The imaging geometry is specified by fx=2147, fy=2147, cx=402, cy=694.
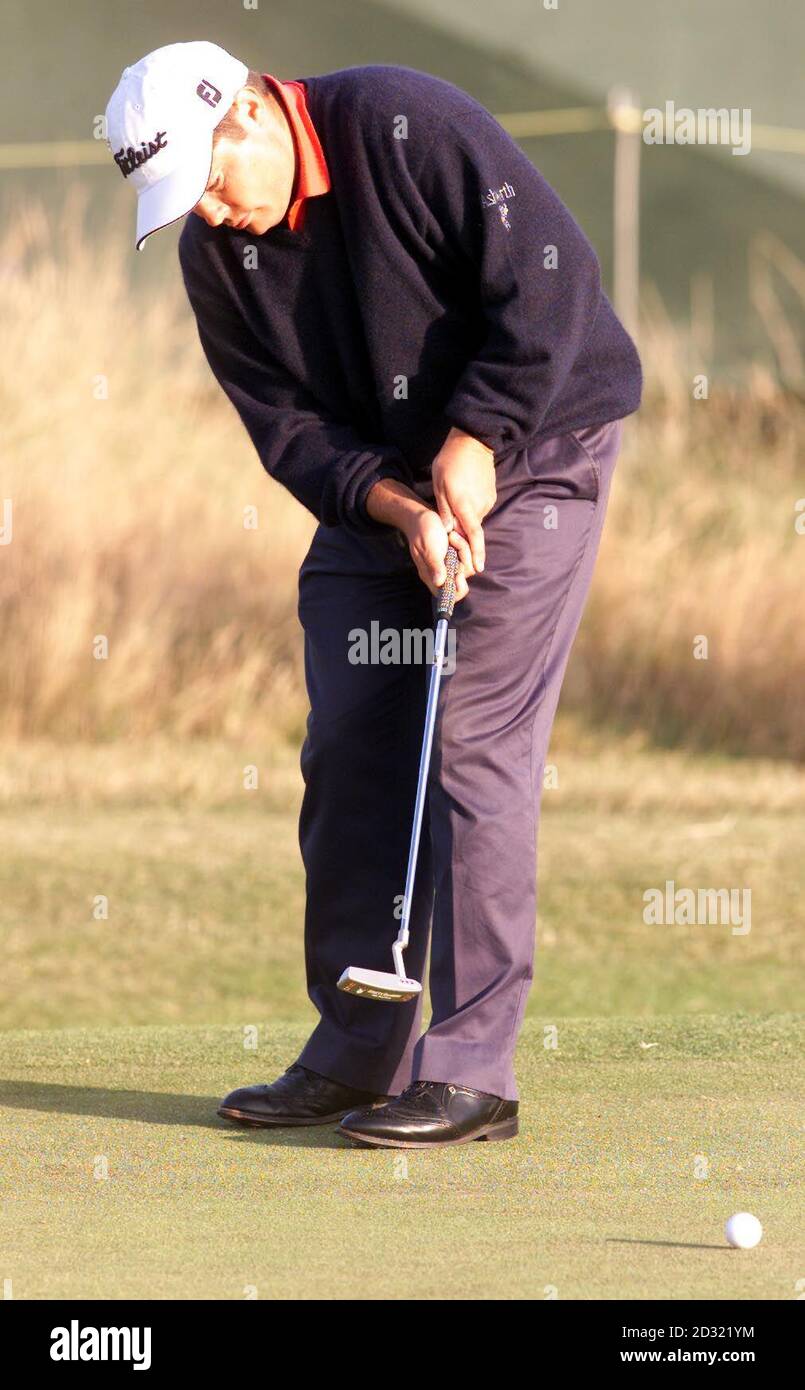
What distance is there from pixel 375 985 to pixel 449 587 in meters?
0.59

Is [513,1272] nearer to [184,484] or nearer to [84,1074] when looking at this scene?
[84,1074]

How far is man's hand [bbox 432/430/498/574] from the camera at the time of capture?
313 centimetres

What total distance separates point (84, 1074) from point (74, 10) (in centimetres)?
1167

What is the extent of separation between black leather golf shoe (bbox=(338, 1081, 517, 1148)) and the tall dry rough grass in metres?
5.98

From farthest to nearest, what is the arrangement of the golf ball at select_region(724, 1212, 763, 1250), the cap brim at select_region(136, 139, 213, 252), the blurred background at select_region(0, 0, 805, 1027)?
the blurred background at select_region(0, 0, 805, 1027) → the cap brim at select_region(136, 139, 213, 252) → the golf ball at select_region(724, 1212, 763, 1250)

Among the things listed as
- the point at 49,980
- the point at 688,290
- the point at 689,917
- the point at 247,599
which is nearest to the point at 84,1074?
the point at 49,980

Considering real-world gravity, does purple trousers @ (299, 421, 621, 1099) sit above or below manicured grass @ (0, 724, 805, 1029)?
above

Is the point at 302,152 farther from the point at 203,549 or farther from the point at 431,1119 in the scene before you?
the point at 203,549

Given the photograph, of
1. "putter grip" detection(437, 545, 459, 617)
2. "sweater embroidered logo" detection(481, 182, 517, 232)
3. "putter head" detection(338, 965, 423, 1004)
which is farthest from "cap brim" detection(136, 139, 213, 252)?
"putter head" detection(338, 965, 423, 1004)

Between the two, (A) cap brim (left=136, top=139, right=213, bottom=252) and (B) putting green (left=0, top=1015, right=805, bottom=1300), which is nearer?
(B) putting green (left=0, top=1015, right=805, bottom=1300)

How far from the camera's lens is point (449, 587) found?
10.3 feet

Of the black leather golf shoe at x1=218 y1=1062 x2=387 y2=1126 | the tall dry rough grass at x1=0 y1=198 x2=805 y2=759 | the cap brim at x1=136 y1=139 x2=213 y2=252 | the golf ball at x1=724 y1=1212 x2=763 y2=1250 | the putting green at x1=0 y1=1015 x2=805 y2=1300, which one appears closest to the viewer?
the putting green at x1=0 y1=1015 x2=805 y2=1300

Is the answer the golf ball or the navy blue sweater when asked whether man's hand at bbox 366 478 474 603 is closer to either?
the navy blue sweater

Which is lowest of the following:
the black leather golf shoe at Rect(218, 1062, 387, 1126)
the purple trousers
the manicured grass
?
the manicured grass
